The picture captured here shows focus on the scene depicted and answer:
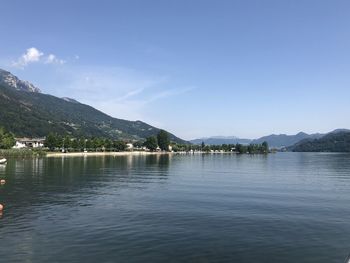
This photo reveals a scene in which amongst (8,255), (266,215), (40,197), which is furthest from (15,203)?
(266,215)

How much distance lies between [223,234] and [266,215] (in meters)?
11.6

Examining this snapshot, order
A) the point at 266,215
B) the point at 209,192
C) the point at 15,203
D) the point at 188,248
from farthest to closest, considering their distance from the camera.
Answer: the point at 209,192 < the point at 15,203 < the point at 266,215 < the point at 188,248

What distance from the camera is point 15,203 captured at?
52219 mm

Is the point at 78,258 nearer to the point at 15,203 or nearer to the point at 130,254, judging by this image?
the point at 130,254

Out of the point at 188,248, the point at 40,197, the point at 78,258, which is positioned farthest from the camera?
the point at 40,197

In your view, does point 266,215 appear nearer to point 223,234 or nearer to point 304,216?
point 304,216

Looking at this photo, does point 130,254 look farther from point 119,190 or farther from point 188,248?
point 119,190

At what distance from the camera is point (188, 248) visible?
104ft

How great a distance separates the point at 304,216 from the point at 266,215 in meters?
4.65

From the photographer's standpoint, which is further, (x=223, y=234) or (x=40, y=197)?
(x=40, y=197)

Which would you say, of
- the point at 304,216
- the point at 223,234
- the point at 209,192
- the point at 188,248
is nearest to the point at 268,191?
the point at 209,192

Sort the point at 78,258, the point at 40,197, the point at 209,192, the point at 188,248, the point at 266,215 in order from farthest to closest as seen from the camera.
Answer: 1. the point at 209,192
2. the point at 40,197
3. the point at 266,215
4. the point at 188,248
5. the point at 78,258

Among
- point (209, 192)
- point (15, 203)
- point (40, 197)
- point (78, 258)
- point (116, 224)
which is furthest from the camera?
point (209, 192)

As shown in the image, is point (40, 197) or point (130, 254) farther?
point (40, 197)
